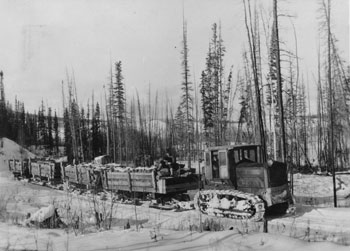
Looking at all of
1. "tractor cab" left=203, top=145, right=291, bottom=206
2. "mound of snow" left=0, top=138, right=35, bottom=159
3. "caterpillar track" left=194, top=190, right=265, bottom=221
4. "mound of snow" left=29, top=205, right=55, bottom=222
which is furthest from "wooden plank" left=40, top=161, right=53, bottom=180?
"mound of snow" left=0, top=138, right=35, bottom=159

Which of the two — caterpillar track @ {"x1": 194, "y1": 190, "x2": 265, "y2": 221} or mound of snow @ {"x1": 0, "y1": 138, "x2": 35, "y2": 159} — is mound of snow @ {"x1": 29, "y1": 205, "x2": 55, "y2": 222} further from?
mound of snow @ {"x1": 0, "y1": 138, "x2": 35, "y2": 159}

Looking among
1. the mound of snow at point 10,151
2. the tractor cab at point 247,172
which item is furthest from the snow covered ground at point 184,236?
the mound of snow at point 10,151

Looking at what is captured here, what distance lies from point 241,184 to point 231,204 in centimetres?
77

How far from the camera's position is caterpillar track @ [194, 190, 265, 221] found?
10791 millimetres

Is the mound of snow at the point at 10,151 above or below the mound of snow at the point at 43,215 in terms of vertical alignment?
above

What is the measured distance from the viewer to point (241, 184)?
1182 centimetres

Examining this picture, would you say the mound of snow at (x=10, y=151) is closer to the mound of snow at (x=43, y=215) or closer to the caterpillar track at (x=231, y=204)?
the caterpillar track at (x=231, y=204)

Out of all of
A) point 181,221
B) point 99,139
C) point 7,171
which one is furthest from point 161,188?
point 99,139

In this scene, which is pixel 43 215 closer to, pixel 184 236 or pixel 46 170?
pixel 184 236

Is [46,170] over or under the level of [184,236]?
under

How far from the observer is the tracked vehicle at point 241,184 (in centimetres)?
1105

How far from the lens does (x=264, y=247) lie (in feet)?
18.5

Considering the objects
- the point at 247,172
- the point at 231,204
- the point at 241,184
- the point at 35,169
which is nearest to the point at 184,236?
the point at 231,204

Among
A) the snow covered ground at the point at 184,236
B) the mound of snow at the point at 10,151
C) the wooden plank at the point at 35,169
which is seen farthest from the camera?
the mound of snow at the point at 10,151
